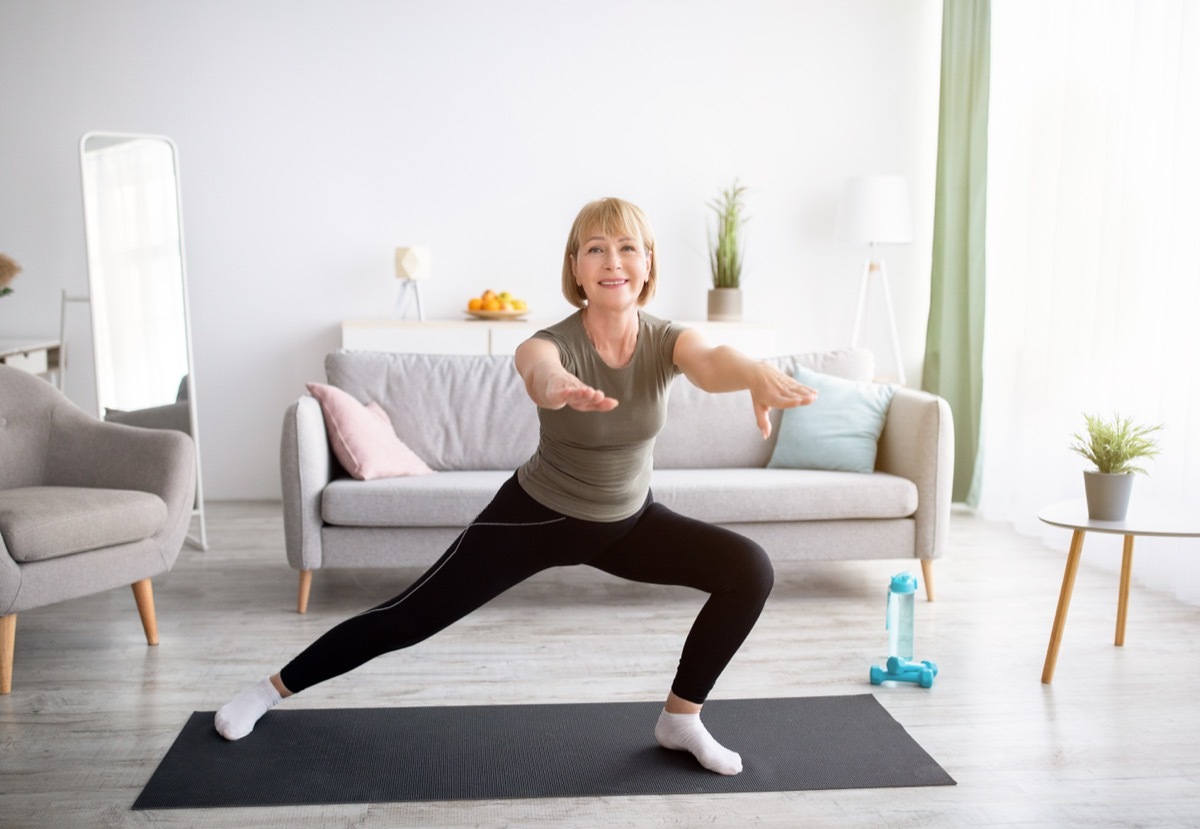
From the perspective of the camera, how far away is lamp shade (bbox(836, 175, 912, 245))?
522cm

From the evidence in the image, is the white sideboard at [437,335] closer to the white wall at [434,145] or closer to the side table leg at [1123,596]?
the white wall at [434,145]

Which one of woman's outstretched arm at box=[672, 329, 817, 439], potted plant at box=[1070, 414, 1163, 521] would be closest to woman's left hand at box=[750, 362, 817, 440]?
woman's outstretched arm at box=[672, 329, 817, 439]

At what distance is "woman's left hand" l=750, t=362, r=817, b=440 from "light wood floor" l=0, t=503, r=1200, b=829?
0.79 metres

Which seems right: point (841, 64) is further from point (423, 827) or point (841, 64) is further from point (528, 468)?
point (423, 827)

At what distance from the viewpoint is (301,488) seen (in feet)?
11.2

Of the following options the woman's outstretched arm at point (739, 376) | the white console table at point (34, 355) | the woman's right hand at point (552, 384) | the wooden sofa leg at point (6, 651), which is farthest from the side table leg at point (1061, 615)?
the white console table at point (34, 355)

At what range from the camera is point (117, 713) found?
2.64 m

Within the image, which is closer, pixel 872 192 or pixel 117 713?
pixel 117 713

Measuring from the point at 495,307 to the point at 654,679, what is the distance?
2692 millimetres

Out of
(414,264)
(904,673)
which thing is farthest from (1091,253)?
(414,264)

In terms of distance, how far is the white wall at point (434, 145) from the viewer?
5258 millimetres

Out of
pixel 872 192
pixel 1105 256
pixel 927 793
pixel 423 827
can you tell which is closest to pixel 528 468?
pixel 423 827

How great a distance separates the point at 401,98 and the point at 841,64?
2.18 metres

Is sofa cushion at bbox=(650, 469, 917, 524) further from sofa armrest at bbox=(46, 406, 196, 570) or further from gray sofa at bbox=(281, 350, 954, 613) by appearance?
sofa armrest at bbox=(46, 406, 196, 570)
